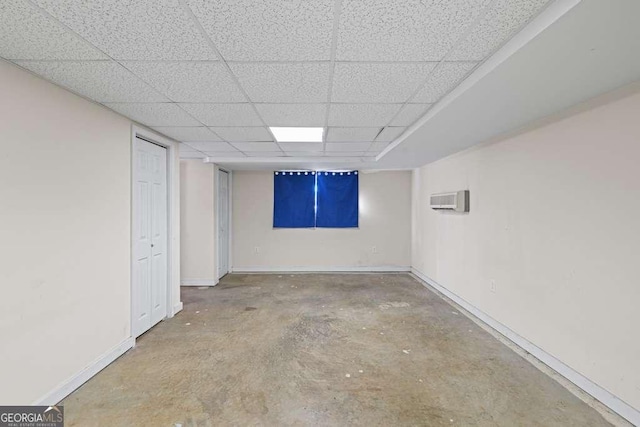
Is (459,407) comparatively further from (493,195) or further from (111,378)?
(111,378)

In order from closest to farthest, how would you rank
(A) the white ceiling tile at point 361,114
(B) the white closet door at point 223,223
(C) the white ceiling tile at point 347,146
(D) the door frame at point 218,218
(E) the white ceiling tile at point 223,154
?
(A) the white ceiling tile at point 361,114 → (C) the white ceiling tile at point 347,146 → (E) the white ceiling tile at point 223,154 → (D) the door frame at point 218,218 → (B) the white closet door at point 223,223

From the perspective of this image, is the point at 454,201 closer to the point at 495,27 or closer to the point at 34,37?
the point at 495,27

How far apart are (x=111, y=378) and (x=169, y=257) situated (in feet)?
5.12

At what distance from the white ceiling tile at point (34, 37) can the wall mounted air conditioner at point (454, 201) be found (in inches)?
155

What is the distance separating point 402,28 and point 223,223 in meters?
5.22

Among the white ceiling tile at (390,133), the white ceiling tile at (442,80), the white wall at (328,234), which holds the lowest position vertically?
the white wall at (328,234)

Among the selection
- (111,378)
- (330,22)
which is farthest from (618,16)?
(111,378)

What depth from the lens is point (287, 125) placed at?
119 inches

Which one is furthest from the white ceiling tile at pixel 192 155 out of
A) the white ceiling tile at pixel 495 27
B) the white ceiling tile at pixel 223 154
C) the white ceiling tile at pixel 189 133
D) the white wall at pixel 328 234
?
the white ceiling tile at pixel 495 27

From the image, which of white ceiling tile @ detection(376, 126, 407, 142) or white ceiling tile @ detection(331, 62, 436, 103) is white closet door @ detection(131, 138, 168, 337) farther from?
white ceiling tile @ detection(376, 126, 407, 142)

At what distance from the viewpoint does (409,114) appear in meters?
2.71

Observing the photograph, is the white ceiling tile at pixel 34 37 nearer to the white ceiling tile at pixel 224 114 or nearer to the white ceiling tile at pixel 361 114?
the white ceiling tile at pixel 224 114

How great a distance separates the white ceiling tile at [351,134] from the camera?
3221 mm

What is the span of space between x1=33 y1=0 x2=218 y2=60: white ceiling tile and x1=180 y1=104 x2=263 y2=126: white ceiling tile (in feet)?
2.61
